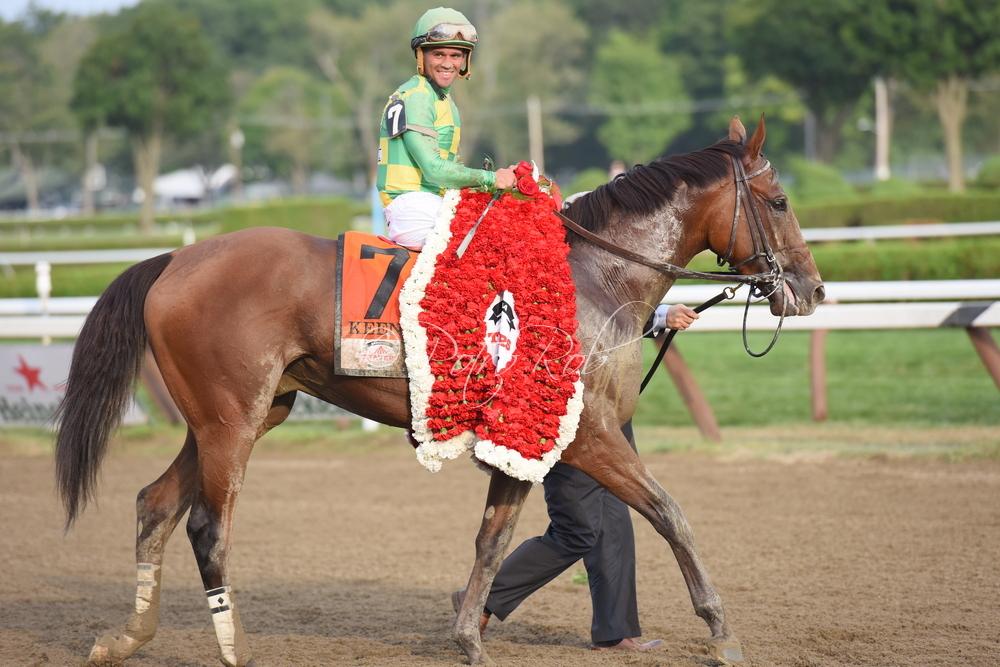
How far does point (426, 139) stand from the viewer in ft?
14.5

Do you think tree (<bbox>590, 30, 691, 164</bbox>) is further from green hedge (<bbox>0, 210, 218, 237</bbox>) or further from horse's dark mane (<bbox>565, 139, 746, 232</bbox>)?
horse's dark mane (<bbox>565, 139, 746, 232</bbox>)

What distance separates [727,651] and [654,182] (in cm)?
184

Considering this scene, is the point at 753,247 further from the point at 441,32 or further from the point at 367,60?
the point at 367,60

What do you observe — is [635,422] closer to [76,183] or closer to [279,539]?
Answer: [279,539]

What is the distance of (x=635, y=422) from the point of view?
10555mm

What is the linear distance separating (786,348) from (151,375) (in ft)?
25.5

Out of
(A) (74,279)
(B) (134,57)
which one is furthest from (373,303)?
(B) (134,57)

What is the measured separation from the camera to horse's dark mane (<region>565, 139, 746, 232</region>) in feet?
15.1

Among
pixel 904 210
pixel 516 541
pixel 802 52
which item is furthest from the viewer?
pixel 802 52

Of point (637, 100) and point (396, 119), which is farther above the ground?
point (637, 100)

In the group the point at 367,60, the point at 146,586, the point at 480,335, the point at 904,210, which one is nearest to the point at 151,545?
the point at 146,586

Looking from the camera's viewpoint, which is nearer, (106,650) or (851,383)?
(106,650)

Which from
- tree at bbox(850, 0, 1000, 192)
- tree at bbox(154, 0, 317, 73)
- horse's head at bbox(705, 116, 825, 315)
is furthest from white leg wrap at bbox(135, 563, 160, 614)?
tree at bbox(154, 0, 317, 73)

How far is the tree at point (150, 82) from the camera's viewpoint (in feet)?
153
